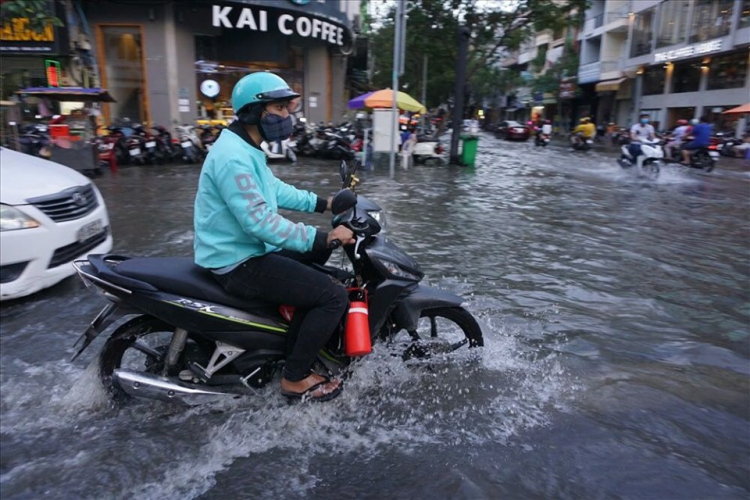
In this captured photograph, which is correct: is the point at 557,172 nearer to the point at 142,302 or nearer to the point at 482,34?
the point at 482,34

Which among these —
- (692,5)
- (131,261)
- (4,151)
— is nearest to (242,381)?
(131,261)

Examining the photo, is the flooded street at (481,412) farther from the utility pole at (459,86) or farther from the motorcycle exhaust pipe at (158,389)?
the utility pole at (459,86)

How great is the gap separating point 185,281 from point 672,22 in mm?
36834

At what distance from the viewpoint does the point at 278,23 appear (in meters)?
18.0

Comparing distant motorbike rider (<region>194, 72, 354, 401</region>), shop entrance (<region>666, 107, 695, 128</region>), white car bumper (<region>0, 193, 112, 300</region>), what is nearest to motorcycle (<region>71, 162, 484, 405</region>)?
distant motorbike rider (<region>194, 72, 354, 401</region>)

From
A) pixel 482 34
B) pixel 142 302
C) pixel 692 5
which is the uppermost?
pixel 692 5

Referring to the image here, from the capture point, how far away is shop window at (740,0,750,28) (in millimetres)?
25439

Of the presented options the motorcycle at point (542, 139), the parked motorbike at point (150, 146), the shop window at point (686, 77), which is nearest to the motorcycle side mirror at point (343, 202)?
the parked motorbike at point (150, 146)

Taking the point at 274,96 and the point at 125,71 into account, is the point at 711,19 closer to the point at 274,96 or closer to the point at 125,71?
the point at 125,71

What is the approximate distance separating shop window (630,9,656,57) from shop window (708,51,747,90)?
651cm

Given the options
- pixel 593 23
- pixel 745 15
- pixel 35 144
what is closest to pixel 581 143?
pixel 745 15

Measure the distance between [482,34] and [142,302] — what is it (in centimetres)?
1879

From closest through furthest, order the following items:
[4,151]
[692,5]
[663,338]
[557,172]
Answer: [663,338], [4,151], [557,172], [692,5]

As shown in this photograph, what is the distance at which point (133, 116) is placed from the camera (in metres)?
18.4
